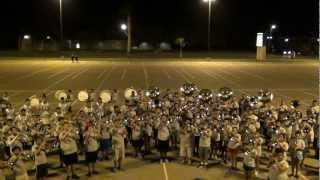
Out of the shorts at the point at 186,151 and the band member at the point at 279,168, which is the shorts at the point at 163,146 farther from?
the band member at the point at 279,168

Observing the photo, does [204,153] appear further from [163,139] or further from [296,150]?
[296,150]

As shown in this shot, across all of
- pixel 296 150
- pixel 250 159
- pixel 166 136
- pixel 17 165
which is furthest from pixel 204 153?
pixel 17 165

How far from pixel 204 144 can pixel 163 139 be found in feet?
4.17

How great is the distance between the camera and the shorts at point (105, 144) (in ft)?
Answer: 47.0

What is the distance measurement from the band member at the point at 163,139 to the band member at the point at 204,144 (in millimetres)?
1066

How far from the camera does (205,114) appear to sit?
51.3 ft

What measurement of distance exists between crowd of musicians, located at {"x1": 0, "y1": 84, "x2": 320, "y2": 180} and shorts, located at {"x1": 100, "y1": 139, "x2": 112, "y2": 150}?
3 centimetres

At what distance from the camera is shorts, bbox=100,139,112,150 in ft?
47.0

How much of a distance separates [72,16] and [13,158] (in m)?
81.0

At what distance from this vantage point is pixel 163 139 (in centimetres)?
1445

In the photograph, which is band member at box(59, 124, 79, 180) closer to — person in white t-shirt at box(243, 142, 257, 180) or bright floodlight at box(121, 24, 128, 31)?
person in white t-shirt at box(243, 142, 257, 180)

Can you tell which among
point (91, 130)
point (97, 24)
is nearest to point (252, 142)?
point (91, 130)

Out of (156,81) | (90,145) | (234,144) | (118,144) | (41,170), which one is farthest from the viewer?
(156,81)

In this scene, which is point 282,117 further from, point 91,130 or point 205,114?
point 91,130
